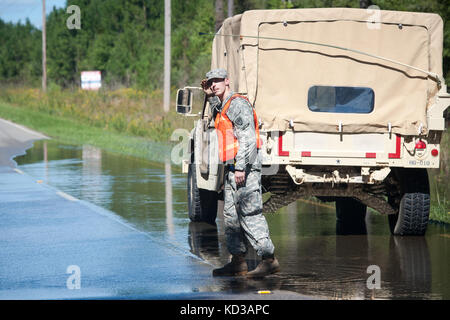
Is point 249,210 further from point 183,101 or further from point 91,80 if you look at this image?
point 91,80

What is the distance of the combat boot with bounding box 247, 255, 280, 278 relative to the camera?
887 centimetres

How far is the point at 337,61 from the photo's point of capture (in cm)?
1131

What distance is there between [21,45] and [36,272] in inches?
4211

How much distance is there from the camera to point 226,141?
8.90 metres

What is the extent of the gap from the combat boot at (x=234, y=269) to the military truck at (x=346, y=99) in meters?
2.21

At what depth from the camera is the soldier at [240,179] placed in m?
8.81

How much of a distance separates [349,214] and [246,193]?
4833 mm

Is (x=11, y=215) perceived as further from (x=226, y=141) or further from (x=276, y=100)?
(x=226, y=141)

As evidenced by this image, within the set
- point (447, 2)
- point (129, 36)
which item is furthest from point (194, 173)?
point (129, 36)

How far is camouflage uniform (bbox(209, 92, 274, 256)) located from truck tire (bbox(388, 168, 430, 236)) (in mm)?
3037

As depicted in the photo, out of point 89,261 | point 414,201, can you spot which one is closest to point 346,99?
point 414,201

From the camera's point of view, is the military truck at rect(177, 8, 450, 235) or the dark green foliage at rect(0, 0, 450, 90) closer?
the military truck at rect(177, 8, 450, 235)

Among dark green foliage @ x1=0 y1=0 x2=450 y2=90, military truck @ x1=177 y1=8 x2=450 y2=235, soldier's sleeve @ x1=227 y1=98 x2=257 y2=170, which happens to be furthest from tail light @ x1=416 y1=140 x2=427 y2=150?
dark green foliage @ x1=0 y1=0 x2=450 y2=90

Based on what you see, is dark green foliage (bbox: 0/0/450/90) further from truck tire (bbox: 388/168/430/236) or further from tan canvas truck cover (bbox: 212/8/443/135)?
truck tire (bbox: 388/168/430/236)
